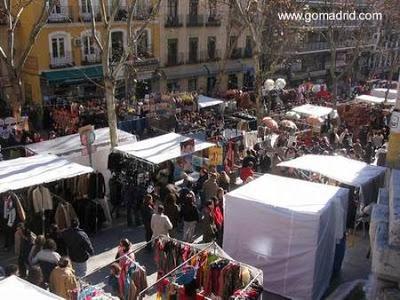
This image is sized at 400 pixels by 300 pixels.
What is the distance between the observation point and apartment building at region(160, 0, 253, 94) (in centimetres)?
2986

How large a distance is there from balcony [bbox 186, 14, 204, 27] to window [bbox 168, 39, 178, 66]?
1.62m

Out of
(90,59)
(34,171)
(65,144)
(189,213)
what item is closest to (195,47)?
(90,59)

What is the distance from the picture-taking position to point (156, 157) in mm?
12320

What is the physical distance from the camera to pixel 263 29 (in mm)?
26828

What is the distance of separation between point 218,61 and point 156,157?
22.3 meters

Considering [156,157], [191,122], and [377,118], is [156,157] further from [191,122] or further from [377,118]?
[377,118]

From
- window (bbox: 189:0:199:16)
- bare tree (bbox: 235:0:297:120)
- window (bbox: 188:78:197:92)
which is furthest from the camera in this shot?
window (bbox: 188:78:197:92)

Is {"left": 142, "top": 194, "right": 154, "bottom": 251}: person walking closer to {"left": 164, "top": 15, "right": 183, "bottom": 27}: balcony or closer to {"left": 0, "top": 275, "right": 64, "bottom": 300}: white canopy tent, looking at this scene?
{"left": 0, "top": 275, "right": 64, "bottom": 300}: white canopy tent

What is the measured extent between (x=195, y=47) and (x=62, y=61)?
1019 centimetres

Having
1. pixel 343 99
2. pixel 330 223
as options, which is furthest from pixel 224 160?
pixel 343 99

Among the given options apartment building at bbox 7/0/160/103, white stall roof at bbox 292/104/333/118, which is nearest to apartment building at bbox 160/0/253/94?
apartment building at bbox 7/0/160/103

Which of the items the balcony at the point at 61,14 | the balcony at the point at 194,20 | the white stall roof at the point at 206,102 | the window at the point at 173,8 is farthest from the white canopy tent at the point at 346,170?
the balcony at the point at 194,20

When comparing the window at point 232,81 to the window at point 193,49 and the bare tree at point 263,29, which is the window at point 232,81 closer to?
the bare tree at point 263,29

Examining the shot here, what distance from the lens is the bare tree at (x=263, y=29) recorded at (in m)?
19.5
